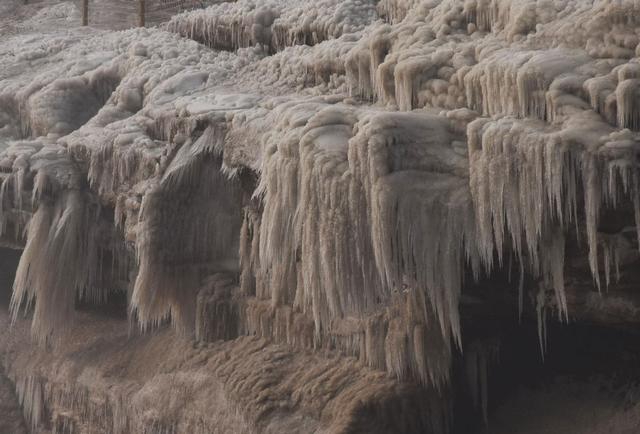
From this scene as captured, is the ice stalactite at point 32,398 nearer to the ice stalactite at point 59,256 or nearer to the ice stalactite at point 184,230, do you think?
the ice stalactite at point 59,256

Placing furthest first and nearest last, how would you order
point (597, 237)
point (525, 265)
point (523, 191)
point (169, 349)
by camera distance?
point (169, 349) < point (525, 265) < point (597, 237) < point (523, 191)

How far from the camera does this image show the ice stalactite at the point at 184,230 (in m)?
7.80

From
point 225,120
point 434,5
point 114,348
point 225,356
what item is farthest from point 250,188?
point 114,348

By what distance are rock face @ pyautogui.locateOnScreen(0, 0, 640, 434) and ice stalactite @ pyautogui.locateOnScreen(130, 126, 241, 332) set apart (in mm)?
18

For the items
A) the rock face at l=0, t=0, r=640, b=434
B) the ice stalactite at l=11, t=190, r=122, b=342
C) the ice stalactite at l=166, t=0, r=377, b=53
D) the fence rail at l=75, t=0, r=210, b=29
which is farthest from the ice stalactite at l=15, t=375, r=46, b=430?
the fence rail at l=75, t=0, r=210, b=29

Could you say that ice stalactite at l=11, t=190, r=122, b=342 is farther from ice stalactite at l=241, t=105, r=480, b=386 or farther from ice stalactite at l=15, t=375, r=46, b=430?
ice stalactite at l=241, t=105, r=480, b=386

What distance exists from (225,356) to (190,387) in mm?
354

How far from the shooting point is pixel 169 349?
8477mm

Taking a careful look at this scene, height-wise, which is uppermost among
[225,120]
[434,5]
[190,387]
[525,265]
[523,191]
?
[434,5]

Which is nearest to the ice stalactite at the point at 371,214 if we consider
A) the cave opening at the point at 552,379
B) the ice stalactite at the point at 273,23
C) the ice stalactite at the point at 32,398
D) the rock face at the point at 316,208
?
the rock face at the point at 316,208

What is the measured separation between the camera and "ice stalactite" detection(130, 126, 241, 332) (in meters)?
7.80

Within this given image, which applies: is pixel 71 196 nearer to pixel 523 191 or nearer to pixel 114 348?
pixel 114 348

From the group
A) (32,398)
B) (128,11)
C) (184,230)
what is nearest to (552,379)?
(184,230)

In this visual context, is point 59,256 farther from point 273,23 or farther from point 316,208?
point 316,208
